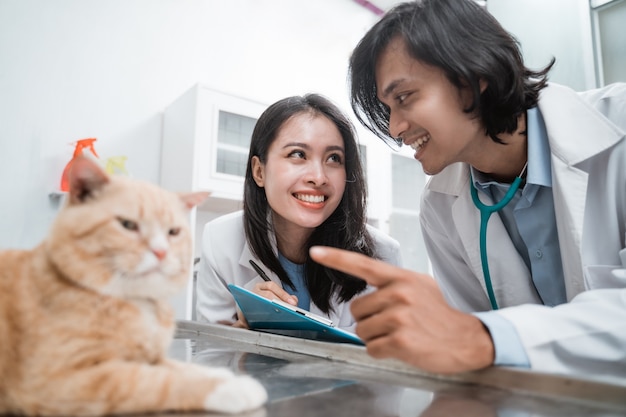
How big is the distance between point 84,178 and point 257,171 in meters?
0.93

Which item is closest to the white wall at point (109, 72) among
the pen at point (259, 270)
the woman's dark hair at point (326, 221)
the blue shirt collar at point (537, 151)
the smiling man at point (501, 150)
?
the woman's dark hair at point (326, 221)

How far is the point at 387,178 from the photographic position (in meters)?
2.63

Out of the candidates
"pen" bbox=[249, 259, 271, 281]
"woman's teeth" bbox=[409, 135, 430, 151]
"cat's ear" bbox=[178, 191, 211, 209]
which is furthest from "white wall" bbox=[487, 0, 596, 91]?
"cat's ear" bbox=[178, 191, 211, 209]

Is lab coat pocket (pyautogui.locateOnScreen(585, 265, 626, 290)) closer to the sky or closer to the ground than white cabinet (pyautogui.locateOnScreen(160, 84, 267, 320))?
closer to the ground

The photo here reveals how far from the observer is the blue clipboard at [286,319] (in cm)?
66

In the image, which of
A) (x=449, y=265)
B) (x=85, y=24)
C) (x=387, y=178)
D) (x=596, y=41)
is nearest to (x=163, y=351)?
(x=449, y=265)

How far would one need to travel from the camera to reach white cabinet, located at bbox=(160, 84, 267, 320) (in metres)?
1.82

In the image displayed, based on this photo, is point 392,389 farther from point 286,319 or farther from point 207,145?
point 207,145

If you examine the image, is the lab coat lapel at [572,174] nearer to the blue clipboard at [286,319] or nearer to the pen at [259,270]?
the blue clipboard at [286,319]

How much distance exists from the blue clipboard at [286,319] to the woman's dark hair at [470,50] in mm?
575

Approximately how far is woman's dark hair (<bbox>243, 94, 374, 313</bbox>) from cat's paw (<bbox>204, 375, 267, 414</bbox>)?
84cm

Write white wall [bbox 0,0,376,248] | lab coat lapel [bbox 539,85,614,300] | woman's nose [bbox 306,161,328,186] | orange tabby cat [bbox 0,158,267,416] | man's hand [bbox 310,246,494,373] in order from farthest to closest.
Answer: white wall [bbox 0,0,376,248] → woman's nose [bbox 306,161,328,186] → lab coat lapel [bbox 539,85,614,300] → man's hand [bbox 310,246,494,373] → orange tabby cat [bbox 0,158,267,416]

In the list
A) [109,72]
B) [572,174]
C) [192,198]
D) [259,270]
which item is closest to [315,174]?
[259,270]

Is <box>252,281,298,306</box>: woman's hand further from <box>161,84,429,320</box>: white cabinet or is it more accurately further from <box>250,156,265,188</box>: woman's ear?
<box>161,84,429,320</box>: white cabinet
